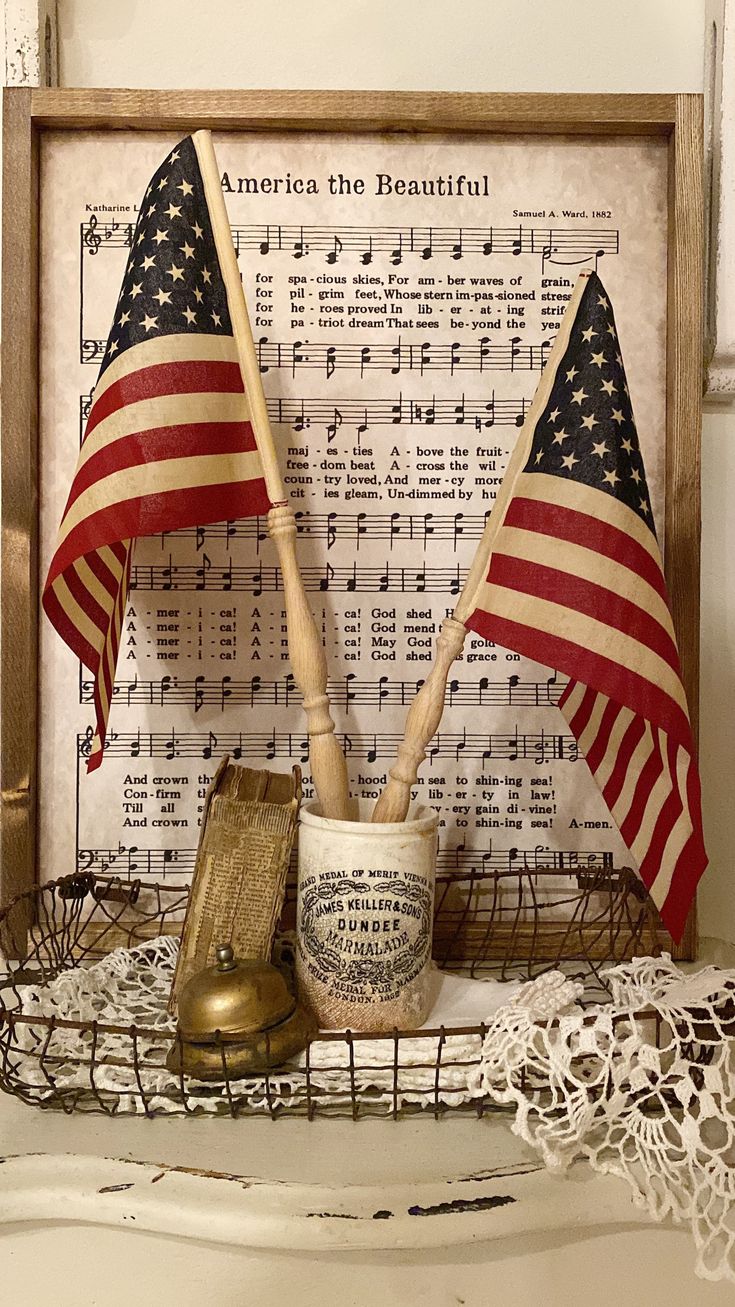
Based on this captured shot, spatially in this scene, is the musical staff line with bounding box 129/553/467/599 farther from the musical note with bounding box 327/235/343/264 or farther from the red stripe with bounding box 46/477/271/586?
the musical note with bounding box 327/235/343/264

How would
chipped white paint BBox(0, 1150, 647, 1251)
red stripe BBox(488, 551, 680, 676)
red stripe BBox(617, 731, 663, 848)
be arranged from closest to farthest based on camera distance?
chipped white paint BBox(0, 1150, 647, 1251) < red stripe BBox(488, 551, 680, 676) < red stripe BBox(617, 731, 663, 848)

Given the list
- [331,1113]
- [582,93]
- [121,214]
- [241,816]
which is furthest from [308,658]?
[582,93]

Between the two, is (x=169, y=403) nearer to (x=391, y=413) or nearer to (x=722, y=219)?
(x=391, y=413)

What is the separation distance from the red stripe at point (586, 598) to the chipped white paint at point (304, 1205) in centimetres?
34

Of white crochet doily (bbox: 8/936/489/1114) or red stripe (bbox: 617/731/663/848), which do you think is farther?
red stripe (bbox: 617/731/663/848)

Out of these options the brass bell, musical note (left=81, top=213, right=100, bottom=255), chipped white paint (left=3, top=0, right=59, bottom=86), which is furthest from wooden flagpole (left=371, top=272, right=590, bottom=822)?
chipped white paint (left=3, top=0, right=59, bottom=86)

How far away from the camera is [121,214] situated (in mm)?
933

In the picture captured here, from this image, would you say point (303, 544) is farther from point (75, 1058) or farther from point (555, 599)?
point (75, 1058)

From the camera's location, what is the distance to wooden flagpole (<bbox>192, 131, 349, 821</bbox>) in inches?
29.5

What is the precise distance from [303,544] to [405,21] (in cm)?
54

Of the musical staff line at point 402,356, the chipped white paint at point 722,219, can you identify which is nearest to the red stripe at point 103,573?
the musical staff line at point 402,356

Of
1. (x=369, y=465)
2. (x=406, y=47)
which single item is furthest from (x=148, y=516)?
(x=406, y=47)

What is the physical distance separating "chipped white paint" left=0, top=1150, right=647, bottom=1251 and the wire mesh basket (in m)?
0.06

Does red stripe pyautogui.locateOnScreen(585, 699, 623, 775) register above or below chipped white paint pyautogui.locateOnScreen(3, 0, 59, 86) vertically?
below
